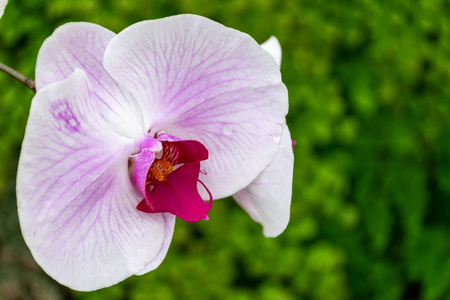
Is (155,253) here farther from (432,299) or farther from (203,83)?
(432,299)

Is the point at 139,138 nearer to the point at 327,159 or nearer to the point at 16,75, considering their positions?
the point at 16,75

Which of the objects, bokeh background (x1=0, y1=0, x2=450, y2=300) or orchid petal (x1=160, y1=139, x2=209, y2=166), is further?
bokeh background (x1=0, y1=0, x2=450, y2=300)

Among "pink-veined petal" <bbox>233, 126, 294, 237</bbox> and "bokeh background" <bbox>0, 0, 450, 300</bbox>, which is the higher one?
"pink-veined petal" <bbox>233, 126, 294, 237</bbox>

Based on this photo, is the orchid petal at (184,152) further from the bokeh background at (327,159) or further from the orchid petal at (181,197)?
the bokeh background at (327,159)

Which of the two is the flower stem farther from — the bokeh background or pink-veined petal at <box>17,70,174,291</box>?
the bokeh background

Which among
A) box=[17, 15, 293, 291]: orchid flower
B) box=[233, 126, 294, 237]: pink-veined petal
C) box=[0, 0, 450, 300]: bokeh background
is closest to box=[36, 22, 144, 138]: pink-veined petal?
box=[17, 15, 293, 291]: orchid flower

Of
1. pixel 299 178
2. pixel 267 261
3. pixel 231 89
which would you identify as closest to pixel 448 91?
pixel 299 178

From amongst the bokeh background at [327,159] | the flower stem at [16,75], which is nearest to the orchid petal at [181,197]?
the flower stem at [16,75]
